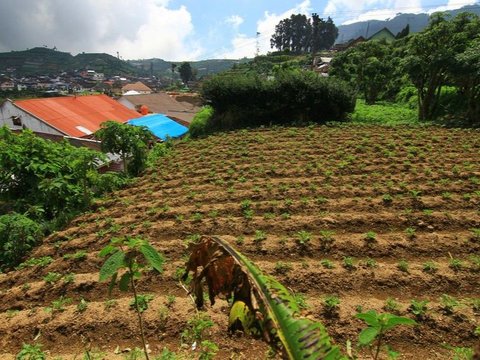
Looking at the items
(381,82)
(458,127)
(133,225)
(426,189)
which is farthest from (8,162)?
(381,82)

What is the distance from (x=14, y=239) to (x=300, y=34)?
96.8 meters

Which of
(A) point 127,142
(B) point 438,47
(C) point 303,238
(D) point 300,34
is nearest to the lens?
(C) point 303,238

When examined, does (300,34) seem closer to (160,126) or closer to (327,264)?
(160,126)

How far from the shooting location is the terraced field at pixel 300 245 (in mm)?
3902

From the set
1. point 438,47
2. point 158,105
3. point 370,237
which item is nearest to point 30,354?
point 370,237

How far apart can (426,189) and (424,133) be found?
5973 millimetres

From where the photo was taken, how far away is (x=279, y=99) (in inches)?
671

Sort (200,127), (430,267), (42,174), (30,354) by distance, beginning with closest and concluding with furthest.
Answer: (30,354)
(430,267)
(42,174)
(200,127)

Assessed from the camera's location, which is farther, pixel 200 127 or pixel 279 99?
pixel 200 127

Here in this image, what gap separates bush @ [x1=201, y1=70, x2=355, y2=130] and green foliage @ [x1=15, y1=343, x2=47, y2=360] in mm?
14292

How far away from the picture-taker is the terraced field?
3902 mm

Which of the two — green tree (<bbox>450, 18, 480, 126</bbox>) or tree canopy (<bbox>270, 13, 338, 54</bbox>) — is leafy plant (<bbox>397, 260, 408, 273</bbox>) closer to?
green tree (<bbox>450, 18, 480, 126</bbox>)

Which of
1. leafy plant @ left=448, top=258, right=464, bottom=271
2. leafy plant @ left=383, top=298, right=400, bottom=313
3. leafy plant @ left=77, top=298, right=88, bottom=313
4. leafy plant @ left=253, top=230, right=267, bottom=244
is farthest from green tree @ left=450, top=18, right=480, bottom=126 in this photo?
leafy plant @ left=77, top=298, right=88, bottom=313

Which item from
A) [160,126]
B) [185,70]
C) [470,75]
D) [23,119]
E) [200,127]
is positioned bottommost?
[160,126]
